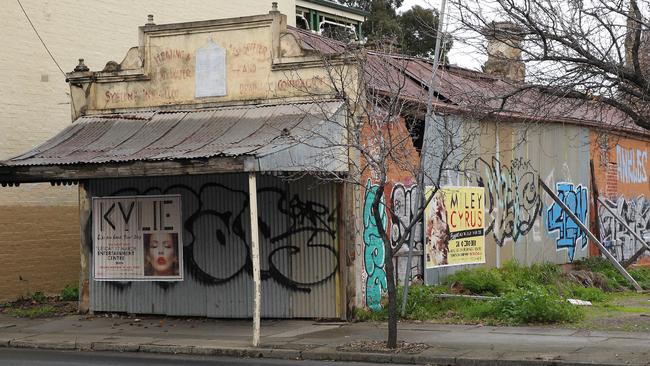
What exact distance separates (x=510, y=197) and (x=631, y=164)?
25.8ft

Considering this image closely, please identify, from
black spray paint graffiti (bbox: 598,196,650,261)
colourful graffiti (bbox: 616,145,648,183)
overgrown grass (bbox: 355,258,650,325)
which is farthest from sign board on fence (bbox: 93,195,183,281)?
colourful graffiti (bbox: 616,145,648,183)

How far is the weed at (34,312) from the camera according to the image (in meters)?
20.5

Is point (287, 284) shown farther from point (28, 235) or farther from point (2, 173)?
point (28, 235)

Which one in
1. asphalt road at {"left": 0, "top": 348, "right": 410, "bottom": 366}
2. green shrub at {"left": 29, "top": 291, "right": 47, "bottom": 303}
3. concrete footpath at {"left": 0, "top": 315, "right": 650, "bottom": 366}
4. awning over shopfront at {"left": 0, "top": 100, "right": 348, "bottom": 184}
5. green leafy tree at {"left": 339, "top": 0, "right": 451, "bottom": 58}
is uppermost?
green leafy tree at {"left": 339, "top": 0, "right": 451, "bottom": 58}

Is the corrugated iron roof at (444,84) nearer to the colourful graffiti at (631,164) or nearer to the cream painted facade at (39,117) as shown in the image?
the colourful graffiti at (631,164)

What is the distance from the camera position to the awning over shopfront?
631 inches

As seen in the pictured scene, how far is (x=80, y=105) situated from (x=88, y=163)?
372 centimetres

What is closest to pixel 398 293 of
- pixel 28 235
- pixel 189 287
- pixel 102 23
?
pixel 189 287

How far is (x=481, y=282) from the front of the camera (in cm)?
1967

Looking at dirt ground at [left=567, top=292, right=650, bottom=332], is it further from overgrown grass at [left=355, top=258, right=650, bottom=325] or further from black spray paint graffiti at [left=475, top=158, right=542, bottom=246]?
black spray paint graffiti at [left=475, top=158, right=542, bottom=246]

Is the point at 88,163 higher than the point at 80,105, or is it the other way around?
the point at 80,105

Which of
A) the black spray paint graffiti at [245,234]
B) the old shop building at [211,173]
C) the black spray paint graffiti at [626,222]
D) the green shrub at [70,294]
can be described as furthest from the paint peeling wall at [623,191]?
the green shrub at [70,294]

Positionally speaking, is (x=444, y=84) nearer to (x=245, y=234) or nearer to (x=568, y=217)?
(x=245, y=234)

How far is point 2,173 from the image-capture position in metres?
17.7
